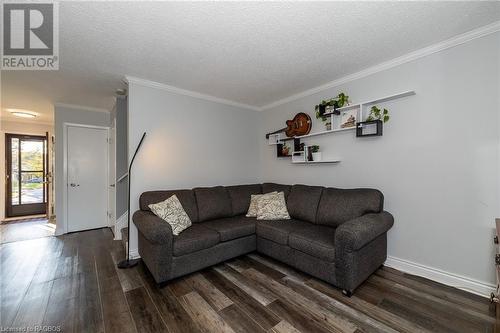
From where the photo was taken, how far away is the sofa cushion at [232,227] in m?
2.58

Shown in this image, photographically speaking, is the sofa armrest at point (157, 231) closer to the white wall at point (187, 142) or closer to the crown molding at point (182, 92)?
the white wall at point (187, 142)

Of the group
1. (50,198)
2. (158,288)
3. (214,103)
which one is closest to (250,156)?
(214,103)

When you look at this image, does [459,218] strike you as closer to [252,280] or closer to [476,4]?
[476,4]

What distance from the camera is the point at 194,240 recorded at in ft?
7.55

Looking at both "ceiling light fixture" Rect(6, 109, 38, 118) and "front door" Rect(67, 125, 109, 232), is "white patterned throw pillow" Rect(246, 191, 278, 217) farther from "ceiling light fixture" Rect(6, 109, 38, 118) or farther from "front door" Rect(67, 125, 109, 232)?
"ceiling light fixture" Rect(6, 109, 38, 118)

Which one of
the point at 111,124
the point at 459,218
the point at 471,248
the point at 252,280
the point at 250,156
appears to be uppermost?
the point at 111,124

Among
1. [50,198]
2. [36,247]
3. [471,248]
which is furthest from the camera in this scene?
[50,198]

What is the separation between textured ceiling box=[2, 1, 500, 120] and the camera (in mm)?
1657

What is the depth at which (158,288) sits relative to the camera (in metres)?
2.11

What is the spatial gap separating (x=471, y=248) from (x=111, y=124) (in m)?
5.67

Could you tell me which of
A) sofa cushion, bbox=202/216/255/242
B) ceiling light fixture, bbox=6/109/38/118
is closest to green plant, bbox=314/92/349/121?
sofa cushion, bbox=202/216/255/242

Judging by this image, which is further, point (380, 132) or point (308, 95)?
point (308, 95)

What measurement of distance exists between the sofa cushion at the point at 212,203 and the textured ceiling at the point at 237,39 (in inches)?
63.8

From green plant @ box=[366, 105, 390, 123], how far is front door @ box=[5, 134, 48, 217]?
285 inches
